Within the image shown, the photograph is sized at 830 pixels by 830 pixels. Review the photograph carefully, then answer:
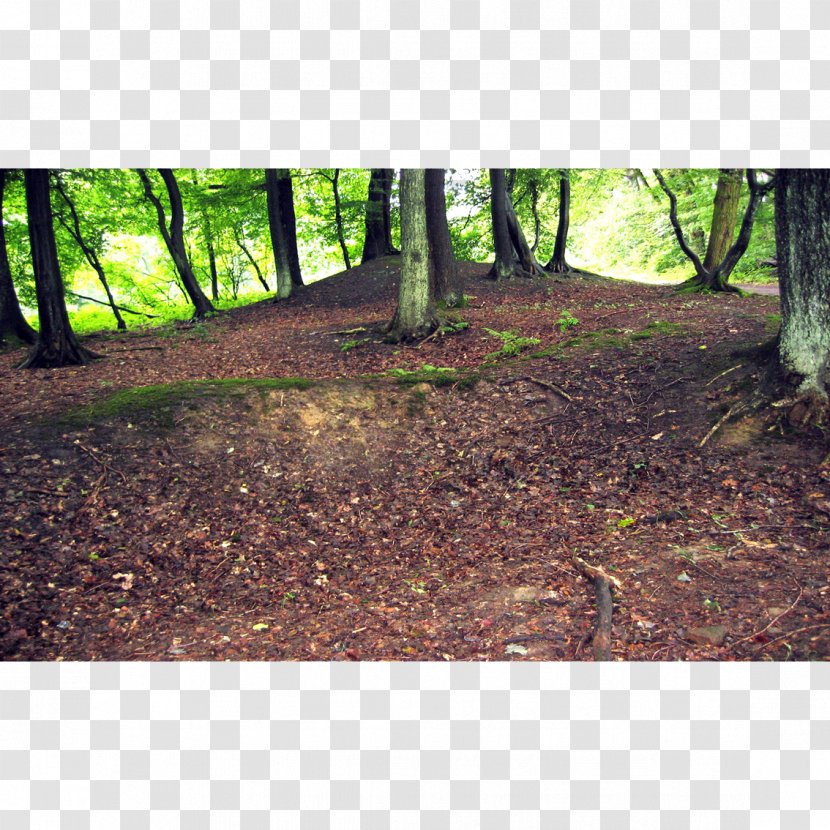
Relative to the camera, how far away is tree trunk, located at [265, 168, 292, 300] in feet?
57.1

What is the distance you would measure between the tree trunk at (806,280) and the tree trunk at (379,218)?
15469 millimetres

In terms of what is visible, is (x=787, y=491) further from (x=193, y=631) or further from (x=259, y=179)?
(x=259, y=179)

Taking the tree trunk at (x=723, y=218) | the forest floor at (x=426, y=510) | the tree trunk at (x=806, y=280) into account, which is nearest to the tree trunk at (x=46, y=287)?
the forest floor at (x=426, y=510)

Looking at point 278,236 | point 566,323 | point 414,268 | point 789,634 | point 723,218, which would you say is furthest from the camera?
point 278,236

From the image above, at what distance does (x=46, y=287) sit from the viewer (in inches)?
388

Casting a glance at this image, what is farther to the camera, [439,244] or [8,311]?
[439,244]

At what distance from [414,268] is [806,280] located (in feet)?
18.7

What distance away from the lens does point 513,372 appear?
27.5 feet

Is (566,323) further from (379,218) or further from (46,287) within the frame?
(379,218)

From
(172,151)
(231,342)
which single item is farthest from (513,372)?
(231,342)

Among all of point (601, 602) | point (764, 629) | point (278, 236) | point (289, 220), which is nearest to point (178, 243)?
point (278, 236)

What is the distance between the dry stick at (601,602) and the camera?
12.8ft

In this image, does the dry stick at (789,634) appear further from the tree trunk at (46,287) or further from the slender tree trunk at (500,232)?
the slender tree trunk at (500,232)

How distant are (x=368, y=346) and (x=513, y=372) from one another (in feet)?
9.73
